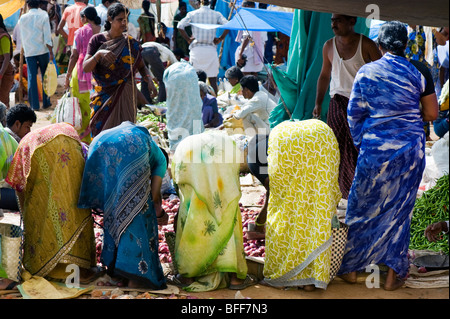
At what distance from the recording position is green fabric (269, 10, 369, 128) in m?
6.79

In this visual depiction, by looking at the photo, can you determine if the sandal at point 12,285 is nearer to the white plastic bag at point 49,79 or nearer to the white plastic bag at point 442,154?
the white plastic bag at point 442,154

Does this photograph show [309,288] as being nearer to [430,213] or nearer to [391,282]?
[391,282]

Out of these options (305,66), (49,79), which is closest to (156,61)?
(49,79)

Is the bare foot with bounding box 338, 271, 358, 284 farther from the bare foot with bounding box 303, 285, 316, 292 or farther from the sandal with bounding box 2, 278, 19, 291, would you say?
the sandal with bounding box 2, 278, 19, 291

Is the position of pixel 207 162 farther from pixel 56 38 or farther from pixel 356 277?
pixel 56 38

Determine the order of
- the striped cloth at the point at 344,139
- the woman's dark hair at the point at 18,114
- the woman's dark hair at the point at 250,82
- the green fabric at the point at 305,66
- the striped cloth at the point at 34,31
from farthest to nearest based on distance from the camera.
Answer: the striped cloth at the point at 34,31, the woman's dark hair at the point at 250,82, the green fabric at the point at 305,66, the striped cloth at the point at 344,139, the woman's dark hair at the point at 18,114

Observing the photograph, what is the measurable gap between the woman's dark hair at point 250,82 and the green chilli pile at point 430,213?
3077mm

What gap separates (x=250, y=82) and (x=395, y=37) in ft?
12.2

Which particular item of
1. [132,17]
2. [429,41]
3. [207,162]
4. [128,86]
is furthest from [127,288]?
[132,17]

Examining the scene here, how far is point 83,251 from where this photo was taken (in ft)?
16.3

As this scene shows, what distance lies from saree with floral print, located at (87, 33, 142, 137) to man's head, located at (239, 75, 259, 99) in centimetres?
159

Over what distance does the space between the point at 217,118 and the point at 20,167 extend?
4453 mm

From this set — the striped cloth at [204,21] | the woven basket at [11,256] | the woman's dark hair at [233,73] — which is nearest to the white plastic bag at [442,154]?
the woven basket at [11,256]

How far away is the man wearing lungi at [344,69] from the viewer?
592 centimetres
